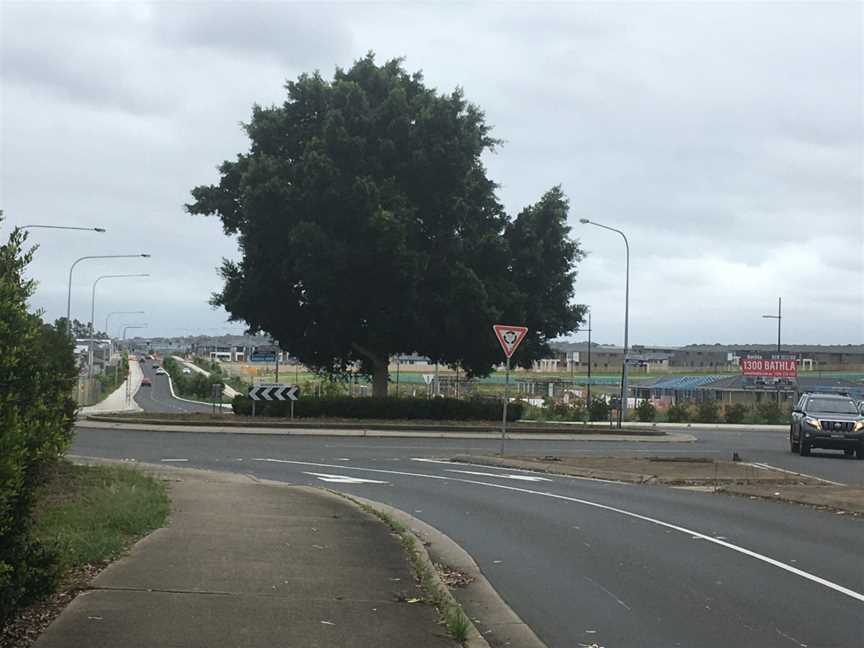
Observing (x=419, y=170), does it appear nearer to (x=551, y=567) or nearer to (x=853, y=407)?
(x=853, y=407)

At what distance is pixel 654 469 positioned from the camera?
2288cm

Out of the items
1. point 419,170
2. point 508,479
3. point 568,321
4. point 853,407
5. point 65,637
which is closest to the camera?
point 65,637

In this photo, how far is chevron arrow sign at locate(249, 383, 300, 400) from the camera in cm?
3941

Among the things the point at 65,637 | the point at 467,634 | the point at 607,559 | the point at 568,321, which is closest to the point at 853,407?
the point at 568,321

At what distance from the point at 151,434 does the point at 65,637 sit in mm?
29100

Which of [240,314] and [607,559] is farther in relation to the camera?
[240,314]

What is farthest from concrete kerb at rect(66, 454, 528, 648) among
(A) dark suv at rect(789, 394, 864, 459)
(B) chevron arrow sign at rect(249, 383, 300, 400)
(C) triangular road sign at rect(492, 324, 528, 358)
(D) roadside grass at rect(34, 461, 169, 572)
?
(B) chevron arrow sign at rect(249, 383, 300, 400)

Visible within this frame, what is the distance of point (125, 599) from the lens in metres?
7.78

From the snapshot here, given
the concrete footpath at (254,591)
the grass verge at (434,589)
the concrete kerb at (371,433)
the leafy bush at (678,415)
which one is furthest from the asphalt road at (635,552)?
the leafy bush at (678,415)

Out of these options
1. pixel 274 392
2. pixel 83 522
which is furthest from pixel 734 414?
pixel 83 522

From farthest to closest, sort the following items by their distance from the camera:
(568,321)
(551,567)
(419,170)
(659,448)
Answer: (568,321), (419,170), (659,448), (551,567)

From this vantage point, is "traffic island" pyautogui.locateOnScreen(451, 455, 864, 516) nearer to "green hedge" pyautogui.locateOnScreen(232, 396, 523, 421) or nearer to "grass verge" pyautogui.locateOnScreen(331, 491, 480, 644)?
"grass verge" pyautogui.locateOnScreen(331, 491, 480, 644)

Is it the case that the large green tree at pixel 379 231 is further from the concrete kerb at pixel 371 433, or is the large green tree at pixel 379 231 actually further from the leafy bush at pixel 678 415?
the leafy bush at pixel 678 415

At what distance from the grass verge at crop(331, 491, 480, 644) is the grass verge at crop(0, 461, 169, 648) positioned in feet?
8.55
